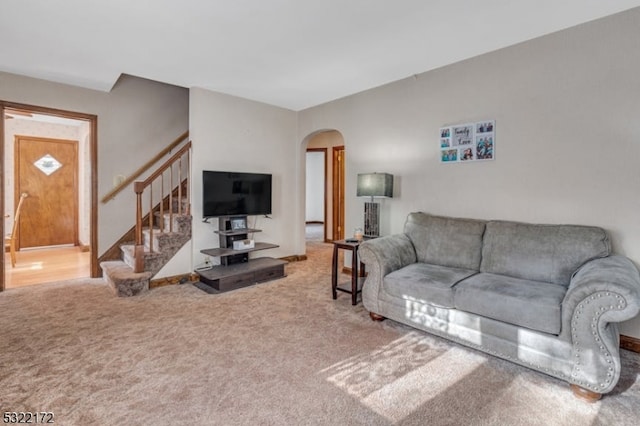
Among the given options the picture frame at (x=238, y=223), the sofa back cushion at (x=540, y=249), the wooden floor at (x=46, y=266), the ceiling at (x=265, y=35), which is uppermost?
the ceiling at (x=265, y=35)

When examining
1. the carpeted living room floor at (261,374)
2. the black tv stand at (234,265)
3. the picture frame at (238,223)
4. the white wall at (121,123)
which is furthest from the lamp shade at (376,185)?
the white wall at (121,123)

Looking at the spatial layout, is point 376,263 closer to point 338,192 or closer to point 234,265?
point 234,265

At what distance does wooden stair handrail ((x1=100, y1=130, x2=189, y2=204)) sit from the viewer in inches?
175

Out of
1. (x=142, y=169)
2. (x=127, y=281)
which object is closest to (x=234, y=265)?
(x=127, y=281)

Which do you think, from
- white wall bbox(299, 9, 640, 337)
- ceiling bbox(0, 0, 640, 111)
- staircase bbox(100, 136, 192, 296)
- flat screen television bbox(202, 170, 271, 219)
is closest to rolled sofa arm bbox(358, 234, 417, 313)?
white wall bbox(299, 9, 640, 337)

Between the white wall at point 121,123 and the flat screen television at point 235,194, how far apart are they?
1.44m

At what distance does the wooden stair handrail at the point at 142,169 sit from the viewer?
4.44 meters

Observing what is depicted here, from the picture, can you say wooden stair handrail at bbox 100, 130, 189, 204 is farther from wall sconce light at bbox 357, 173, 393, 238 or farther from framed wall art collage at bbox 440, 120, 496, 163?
framed wall art collage at bbox 440, 120, 496, 163

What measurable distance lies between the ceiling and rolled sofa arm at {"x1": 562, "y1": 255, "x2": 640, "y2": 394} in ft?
6.58

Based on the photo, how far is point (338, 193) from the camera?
7320mm

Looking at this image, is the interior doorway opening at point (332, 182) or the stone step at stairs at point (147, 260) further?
the interior doorway opening at point (332, 182)

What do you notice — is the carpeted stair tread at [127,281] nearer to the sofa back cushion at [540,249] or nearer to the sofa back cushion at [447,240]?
the sofa back cushion at [447,240]

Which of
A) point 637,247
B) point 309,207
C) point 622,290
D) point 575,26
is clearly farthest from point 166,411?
point 309,207

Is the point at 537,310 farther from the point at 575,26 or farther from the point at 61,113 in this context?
the point at 61,113
